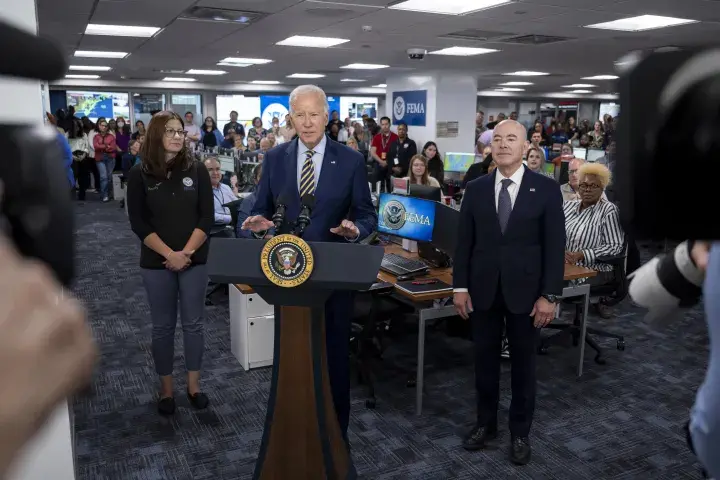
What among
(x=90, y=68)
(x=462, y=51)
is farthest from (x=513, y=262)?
(x=90, y=68)

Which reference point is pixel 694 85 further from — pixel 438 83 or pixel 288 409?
pixel 438 83

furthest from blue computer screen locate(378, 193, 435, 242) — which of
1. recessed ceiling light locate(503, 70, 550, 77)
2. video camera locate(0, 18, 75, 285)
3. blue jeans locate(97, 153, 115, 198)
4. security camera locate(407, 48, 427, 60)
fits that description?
blue jeans locate(97, 153, 115, 198)

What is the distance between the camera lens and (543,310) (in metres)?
2.80

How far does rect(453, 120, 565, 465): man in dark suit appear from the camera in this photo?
9.20ft

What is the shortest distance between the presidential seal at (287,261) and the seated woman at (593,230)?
8.80 feet

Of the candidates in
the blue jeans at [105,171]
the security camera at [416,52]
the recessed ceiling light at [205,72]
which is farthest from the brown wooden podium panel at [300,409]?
the recessed ceiling light at [205,72]

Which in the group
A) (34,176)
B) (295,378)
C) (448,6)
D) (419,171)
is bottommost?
(295,378)

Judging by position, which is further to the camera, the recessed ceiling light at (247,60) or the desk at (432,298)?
the recessed ceiling light at (247,60)

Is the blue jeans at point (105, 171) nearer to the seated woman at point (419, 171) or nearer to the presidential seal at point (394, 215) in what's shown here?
the seated woman at point (419, 171)

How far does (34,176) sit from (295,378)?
193 cm

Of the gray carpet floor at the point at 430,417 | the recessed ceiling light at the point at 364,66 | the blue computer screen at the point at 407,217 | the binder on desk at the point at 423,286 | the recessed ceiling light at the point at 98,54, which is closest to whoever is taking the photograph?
the gray carpet floor at the point at 430,417

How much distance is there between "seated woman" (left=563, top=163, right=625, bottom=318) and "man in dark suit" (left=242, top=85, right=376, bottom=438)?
6.76 feet

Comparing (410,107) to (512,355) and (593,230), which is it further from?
(512,355)

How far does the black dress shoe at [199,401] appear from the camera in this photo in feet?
11.5
